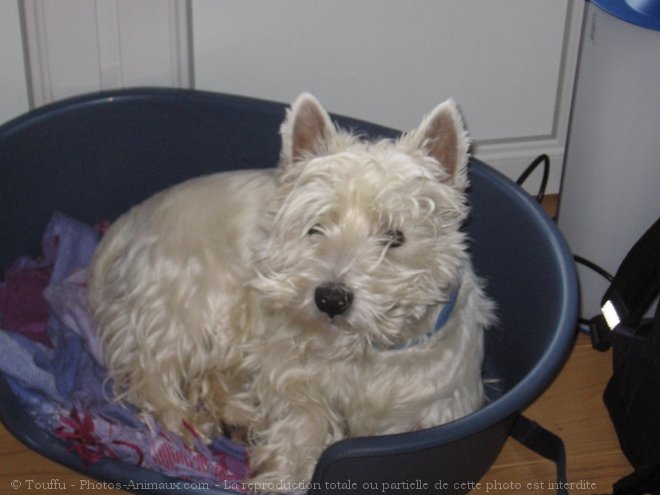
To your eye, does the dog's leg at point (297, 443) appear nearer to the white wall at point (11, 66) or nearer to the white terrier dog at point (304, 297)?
the white terrier dog at point (304, 297)

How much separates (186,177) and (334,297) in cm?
116

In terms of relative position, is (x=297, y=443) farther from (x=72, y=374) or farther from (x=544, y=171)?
(x=544, y=171)

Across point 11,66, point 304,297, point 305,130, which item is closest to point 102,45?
point 11,66

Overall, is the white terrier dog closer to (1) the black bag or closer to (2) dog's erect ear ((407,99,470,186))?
(2) dog's erect ear ((407,99,470,186))

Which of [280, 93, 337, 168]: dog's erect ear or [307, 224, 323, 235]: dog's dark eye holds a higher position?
[280, 93, 337, 168]: dog's erect ear

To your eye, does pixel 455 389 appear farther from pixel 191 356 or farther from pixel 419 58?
pixel 419 58

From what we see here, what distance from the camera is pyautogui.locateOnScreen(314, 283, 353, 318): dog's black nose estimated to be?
1.64 metres

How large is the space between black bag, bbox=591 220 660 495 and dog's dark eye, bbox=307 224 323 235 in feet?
2.63

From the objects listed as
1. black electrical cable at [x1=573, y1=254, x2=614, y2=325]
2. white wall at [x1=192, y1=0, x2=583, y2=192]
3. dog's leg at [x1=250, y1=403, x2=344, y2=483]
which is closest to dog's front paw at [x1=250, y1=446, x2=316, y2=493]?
dog's leg at [x1=250, y1=403, x2=344, y2=483]

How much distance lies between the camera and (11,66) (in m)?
2.56

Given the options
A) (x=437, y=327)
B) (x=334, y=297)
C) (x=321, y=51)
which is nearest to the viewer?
(x=334, y=297)

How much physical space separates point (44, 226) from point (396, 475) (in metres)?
1.35

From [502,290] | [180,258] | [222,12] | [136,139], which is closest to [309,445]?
[180,258]

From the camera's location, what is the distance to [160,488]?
72.3 inches
